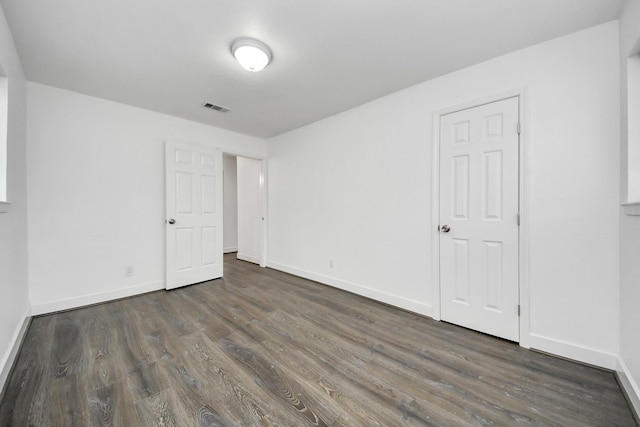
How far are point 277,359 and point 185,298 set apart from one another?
1829 mm

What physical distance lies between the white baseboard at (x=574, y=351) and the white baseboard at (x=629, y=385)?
0.07 metres

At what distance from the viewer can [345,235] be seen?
11.0ft

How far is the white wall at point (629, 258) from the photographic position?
1408 mm

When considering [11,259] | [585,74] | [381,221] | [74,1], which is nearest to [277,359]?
[381,221]

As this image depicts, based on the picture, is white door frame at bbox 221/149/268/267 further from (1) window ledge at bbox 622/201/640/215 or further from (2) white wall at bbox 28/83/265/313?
(1) window ledge at bbox 622/201/640/215

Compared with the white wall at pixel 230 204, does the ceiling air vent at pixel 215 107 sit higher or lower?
higher

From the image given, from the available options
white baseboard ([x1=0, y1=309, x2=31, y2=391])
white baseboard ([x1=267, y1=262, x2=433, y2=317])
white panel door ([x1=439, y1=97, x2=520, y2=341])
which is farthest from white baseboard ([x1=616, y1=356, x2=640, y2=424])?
white baseboard ([x1=0, y1=309, x2=31, y2=391])

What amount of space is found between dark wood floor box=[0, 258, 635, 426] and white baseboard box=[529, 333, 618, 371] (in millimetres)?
73

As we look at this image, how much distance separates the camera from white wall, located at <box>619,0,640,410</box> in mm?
1408

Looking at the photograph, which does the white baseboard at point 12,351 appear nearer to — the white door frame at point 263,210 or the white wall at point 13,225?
the white wall at point 13,225

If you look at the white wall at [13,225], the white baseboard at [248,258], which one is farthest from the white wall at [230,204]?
the white wall at [13,225]

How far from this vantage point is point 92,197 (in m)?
2.87

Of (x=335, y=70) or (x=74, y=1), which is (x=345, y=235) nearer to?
(x=335, y=70)

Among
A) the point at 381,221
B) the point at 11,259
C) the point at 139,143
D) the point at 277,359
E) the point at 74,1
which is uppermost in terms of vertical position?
the point at 74,1
